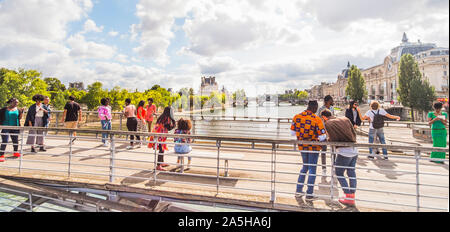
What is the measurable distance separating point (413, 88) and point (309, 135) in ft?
177

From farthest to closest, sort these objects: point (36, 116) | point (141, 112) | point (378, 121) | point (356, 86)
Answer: point (356, 86), point (141, 112), point (36, 116), point (378, 121)

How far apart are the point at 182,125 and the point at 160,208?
1.83 meters

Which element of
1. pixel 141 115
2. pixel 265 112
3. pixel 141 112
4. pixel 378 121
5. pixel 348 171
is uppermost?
pixel 265 112

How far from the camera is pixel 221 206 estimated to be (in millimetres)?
4191

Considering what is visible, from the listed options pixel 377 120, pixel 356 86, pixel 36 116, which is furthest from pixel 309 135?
pixel 356 86

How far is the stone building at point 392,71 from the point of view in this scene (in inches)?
3339

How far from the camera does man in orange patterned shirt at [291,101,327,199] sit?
4.10 meters

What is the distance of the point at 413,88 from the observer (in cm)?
4472

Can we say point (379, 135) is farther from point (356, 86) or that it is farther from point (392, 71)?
point (392, 71)

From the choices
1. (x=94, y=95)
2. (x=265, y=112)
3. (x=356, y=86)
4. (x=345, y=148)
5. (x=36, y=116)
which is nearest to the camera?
(x=345, y=148)

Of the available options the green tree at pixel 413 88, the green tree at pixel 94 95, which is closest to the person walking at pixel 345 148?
the green tree at pixel 413 88

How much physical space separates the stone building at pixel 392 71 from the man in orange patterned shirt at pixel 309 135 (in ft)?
339
